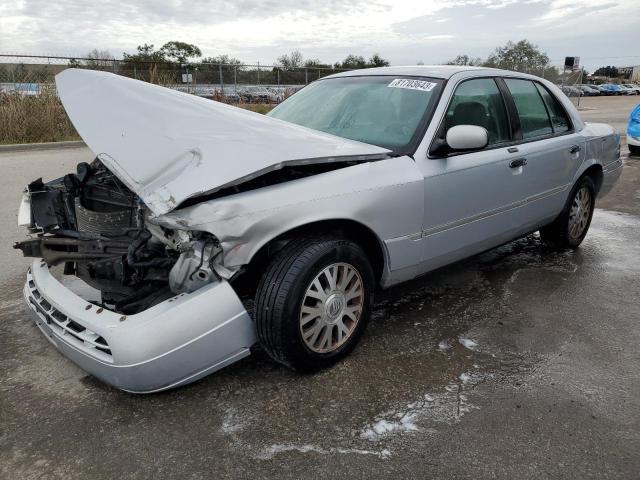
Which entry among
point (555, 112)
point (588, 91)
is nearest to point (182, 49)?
point (588, 91)

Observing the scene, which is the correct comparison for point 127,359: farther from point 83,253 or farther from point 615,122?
point 615,122

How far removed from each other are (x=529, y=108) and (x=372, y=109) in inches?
59.3

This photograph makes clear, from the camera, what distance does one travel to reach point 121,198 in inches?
121

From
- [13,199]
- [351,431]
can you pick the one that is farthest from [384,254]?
[13,199]

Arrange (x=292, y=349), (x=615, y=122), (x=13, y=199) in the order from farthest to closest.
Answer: (x=615, y=122) → (x=13, y=199) → (x=292, y=349)

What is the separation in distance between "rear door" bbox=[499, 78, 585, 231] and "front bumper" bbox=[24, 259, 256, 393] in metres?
2.52

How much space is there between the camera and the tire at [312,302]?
2.56 meters

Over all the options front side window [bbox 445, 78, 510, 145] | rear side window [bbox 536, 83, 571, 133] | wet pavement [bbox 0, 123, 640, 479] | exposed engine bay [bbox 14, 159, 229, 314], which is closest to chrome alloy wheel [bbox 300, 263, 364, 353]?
wet pavement [bbox 0, 123, 640, 479]

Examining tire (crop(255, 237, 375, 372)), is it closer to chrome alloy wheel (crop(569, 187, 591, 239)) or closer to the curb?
chrome alloy wheel (crop(569, 187, 591, 239))

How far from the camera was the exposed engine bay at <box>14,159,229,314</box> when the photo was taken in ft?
8.27

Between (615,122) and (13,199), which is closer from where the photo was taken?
(13,199)

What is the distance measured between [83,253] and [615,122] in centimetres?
2093

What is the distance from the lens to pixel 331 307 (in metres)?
2.78

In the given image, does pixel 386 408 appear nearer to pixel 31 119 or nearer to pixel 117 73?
pixel 31 119
